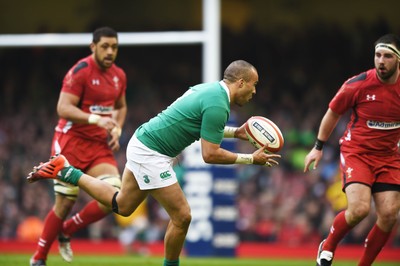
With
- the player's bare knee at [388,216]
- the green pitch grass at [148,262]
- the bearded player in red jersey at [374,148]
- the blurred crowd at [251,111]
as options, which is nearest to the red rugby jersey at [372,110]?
the bearded player in red jersey at [374,148]

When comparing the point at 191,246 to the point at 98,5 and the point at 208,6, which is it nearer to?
the point at 208,6

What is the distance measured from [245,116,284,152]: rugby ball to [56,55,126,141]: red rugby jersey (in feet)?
7.06

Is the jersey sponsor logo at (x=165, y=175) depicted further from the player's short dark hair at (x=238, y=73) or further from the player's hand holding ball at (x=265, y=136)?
the player's short dark hair at (x=238, y=73)

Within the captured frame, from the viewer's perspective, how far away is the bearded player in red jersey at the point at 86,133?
31.4ft

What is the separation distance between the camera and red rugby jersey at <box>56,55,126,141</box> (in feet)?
31.8

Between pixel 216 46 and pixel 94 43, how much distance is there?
5.02 m

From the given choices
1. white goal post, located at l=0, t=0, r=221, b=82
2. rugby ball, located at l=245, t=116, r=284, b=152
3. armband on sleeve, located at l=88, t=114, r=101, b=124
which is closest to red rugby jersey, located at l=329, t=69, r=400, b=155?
rugby ball, located at l=245, t=116, r=284, b=152

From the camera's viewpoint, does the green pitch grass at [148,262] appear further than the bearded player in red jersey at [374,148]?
Yes

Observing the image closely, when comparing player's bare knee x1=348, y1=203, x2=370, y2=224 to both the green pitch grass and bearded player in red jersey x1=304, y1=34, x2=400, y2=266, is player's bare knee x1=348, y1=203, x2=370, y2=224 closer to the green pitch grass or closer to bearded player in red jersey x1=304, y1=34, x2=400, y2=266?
bearded player in red jersey x1=304, y1=34, x2=400, y2=266

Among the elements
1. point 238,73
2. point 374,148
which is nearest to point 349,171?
point 374,148

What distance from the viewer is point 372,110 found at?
336 inches

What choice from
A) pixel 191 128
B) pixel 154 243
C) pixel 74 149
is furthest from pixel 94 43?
pixel 154 243

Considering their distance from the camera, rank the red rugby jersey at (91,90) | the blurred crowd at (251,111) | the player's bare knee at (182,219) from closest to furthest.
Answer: the player's bare knee at (182,219) → the red rugby jersey at (91,90) → the blurred crowd at (251,111)

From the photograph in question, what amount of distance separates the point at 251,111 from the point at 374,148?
11755mm
